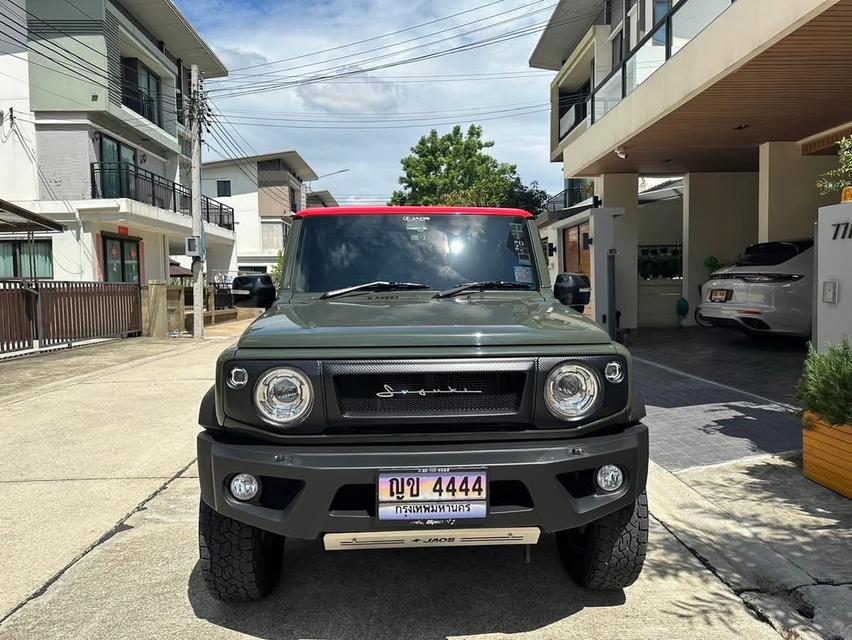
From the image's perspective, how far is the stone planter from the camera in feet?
13.2

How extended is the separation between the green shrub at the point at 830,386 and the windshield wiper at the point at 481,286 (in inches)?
78.5

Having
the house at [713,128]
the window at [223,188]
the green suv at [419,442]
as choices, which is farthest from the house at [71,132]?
the window at [223,188]

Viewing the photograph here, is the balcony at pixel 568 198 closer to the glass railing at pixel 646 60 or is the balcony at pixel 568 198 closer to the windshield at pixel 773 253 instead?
the glass railing at pixel 646 60

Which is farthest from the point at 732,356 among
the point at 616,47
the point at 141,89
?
the point at 141,89

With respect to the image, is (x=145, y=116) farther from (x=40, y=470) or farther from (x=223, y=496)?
(x=223, y=496)

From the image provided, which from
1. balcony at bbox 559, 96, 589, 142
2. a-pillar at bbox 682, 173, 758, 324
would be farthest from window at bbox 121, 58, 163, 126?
a-pillar at bbox 682, 173, 758, 324

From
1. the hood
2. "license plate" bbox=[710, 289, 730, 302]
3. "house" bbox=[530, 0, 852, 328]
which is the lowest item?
"license plate" bbox=[710, 289, 730, 302]

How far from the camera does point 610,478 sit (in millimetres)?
2586

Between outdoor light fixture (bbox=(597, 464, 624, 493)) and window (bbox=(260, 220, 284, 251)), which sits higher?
window (bbox=(260, 220, 284, 251))

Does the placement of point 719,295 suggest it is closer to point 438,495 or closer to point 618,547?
point 618,547

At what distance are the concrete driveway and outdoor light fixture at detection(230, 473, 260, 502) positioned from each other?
656mm

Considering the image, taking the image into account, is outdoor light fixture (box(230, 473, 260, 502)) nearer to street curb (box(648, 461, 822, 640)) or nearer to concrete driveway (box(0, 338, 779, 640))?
concrete driveway (box(0, 338, 779, 640))

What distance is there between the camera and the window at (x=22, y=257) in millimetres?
19906

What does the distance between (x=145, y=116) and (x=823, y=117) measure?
2205cm
